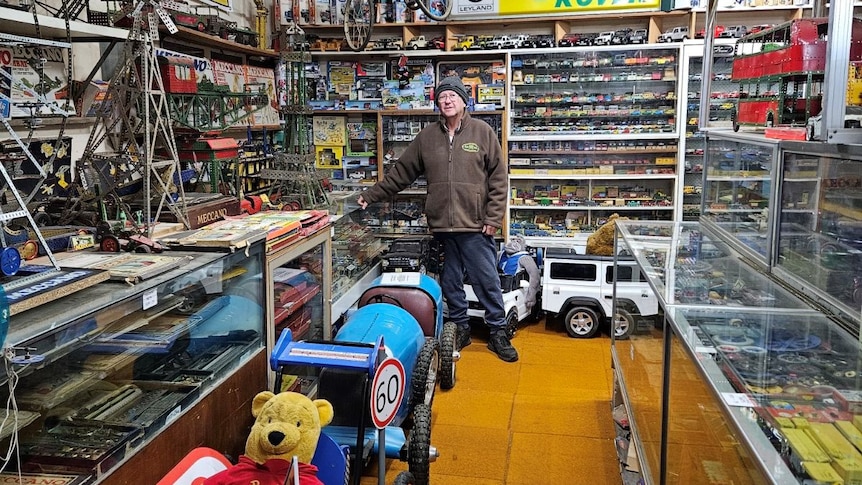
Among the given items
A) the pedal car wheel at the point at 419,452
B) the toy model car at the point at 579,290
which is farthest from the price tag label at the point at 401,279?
the toy model car at the point at 579,290

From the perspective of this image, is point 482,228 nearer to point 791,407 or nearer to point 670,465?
point 670,465

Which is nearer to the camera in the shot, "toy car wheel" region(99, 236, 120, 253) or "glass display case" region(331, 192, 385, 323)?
"toy car wheel" region(99, 236, 120, 253)

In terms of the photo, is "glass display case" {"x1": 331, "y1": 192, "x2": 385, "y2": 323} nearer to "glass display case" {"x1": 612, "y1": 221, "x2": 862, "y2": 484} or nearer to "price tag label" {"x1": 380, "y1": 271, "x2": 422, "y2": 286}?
"price tag label" {"x1": 380, "y1": 271, "x2": 422, "y2": 286}

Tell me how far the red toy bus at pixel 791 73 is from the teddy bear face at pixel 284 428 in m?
1.88

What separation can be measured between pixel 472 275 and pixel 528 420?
1.29m

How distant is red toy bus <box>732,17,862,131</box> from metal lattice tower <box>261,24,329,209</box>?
2.54 m

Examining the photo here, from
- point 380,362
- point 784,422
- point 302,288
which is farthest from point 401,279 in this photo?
point 784,422

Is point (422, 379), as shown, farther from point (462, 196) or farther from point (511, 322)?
point (511, 322)

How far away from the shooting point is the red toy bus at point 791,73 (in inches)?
87.4

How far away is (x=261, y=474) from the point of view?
201 centimetres

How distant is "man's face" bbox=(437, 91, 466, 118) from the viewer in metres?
4.53

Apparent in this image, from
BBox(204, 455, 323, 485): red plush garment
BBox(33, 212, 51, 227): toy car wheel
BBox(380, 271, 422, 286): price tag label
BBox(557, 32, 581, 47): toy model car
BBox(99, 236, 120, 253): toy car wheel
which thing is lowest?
BBox(204, 455, 323, 485): red plush garment

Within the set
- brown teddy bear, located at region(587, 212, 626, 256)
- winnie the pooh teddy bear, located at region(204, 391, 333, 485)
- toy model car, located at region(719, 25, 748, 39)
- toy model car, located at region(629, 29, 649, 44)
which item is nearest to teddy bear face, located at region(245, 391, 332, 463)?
winnie the pooh teddy bear, located at region(204, 391, 333, 485)

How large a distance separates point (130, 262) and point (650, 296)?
6.08 feet
